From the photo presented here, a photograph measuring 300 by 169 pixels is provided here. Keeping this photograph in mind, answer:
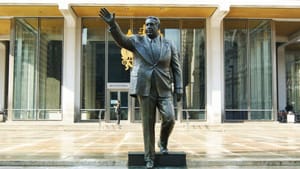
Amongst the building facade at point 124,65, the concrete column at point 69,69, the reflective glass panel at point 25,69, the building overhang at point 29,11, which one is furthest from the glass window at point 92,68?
the reflective glass panel at point 25,69

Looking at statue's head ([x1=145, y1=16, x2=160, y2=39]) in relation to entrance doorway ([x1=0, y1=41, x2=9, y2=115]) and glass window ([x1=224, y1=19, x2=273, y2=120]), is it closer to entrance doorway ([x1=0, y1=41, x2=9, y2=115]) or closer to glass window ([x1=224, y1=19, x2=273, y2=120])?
glass window ([x1=224, y1=19, x2=273, y2=120])

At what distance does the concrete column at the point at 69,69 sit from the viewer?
23.2m

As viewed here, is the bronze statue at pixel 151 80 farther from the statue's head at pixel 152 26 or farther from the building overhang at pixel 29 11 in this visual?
the building overhang at pixel 29 11

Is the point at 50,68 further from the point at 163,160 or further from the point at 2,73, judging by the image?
the point at 163,160

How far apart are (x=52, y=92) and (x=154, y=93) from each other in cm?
1917

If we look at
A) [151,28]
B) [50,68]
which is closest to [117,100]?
[50,68]

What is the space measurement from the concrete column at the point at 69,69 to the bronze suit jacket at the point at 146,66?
17687mm

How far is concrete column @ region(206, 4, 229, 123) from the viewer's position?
23.6m

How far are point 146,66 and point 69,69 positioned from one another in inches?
728

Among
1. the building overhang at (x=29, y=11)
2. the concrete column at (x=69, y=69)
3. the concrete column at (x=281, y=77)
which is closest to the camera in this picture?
the building overhang at (x=29, y=11)

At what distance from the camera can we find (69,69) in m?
23.6

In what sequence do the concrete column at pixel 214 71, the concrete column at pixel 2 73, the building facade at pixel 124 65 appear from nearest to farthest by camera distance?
the concrete column at pixel 214 71 < the building facade at pixel 124 65 < the concrete column at pixel 2 73

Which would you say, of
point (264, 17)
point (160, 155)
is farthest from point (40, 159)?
point (264, 17)

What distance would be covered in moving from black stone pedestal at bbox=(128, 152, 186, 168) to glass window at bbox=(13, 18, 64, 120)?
18.4 metres
